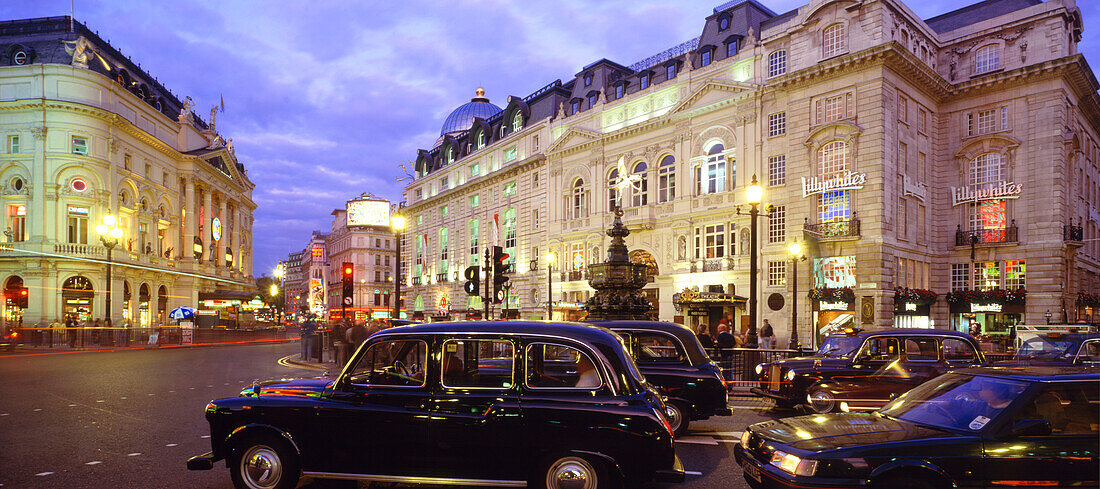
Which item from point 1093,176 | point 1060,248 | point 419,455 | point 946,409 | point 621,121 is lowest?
point 419,455

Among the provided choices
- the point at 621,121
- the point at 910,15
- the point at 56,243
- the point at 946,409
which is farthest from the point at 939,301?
the point at 56,243

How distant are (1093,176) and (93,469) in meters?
52.3

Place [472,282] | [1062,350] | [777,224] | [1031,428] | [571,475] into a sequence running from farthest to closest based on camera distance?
[777,224] < [472,282] < [1062,350] < [571,475] < [1031,428]

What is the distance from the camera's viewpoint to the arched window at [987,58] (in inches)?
1350

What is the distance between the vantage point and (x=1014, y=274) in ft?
110

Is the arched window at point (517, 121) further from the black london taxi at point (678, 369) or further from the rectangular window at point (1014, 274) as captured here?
the black london taxi at point (678, 369)

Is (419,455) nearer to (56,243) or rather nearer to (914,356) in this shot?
(914,356)

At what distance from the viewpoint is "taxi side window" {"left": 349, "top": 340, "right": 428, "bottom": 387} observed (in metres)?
6.64

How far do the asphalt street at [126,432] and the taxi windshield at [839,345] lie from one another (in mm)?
1748

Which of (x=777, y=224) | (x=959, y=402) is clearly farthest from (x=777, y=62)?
(x=959, y=402)

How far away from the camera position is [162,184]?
5769 centimetres

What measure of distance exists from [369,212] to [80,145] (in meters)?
23.0

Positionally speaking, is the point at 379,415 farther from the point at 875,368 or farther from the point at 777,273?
the point at 777,273

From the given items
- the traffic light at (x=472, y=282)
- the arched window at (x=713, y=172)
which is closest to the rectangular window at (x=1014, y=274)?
the arched window at (x=713, y=172)
